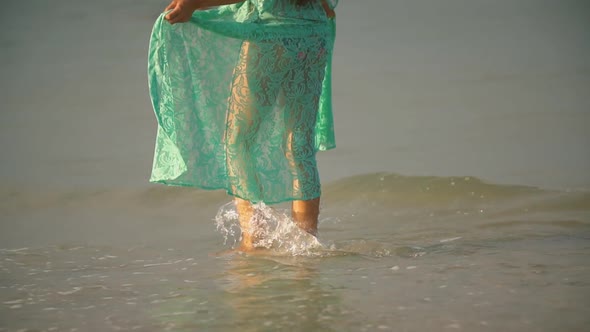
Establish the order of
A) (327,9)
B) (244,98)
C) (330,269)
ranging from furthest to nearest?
(327,9) < (244,98) < (330,269)

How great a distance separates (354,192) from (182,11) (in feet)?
7.12

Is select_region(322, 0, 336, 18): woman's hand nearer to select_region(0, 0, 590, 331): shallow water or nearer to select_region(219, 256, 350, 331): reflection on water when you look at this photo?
select_region(0, 0, 590, 331): shallow water

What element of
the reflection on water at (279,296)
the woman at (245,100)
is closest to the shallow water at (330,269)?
the reflection on water at (279,296)

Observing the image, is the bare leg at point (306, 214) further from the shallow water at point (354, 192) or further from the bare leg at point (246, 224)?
the bare leg at point (246, 224)

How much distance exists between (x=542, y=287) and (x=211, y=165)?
3.92ft

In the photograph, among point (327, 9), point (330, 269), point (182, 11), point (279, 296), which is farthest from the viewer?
point (327, 9)

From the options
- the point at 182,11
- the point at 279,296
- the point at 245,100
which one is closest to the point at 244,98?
the point at 245,100

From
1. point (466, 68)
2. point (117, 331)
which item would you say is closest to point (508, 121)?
point (466, 68)

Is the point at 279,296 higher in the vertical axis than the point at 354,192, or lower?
higher

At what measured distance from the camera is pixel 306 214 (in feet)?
9.04

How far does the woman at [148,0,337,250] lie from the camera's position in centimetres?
266

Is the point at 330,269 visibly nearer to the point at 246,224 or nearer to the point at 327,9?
the point at 246,224

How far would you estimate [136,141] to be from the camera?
600cm

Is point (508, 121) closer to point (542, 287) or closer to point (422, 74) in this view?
point (422, 74)
